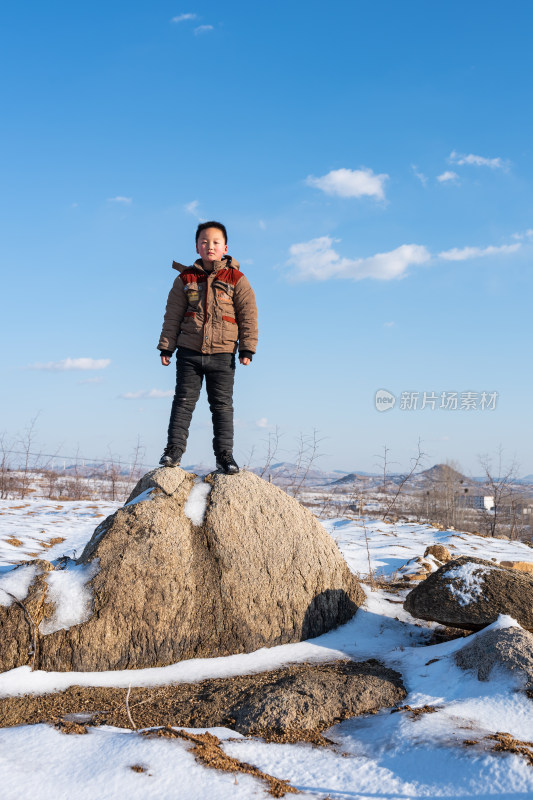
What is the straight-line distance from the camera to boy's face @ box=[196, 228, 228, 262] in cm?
474

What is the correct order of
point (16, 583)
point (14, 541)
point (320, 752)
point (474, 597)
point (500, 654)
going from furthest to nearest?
1. point (14, 541)
2. point (474, 597)
3. point (16, 583)
4. point (500, 654)
5. point (320, 752)

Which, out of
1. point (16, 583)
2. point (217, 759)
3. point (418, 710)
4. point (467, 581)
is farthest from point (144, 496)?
point (467, 581)

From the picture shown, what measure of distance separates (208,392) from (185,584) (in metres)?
1.64

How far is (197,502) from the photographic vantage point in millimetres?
4152

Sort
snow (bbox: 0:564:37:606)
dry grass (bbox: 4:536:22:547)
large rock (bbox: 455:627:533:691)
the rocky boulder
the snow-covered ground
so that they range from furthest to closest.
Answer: the rocky boulder → dry grass (bbox: 4:536:22:547) → snow (bbox: 0:564:37:606) → large rock (bbox: 455:627:533:691) → the snow-covered ground

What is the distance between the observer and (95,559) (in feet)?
12.1

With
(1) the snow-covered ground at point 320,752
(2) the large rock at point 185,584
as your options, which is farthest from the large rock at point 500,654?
(2) the large rock at point 185,584

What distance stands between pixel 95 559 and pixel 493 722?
99.1 inches

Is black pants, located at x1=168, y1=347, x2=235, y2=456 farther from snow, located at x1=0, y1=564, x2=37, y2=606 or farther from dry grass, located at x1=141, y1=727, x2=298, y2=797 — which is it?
dry grass, located at x1=141, y1=727, x2=298, y2=797

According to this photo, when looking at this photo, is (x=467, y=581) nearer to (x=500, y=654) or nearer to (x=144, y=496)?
(x=500, y=654)

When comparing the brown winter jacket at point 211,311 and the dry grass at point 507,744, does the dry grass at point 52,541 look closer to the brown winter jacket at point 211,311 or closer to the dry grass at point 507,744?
the brown winter jacket at point 211,311

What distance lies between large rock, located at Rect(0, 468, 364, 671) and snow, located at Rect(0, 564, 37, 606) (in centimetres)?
3

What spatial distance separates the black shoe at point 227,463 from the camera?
448cm

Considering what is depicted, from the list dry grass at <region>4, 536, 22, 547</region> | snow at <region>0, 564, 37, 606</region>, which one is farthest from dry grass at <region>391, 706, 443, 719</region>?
dry grass at <region>4, 536, 22, 547</region>
